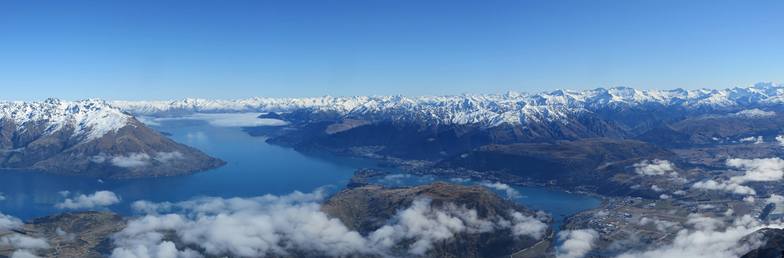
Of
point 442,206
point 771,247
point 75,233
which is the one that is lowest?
point 75,233

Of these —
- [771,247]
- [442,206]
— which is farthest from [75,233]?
[771,247]

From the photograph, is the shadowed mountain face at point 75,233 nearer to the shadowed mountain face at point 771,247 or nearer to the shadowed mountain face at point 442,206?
the shadowed mountain face at point 442,206

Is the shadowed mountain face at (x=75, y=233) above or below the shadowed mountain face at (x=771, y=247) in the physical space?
below

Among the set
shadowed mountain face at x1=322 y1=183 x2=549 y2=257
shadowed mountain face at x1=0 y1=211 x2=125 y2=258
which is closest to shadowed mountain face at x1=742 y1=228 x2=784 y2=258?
shadowed mountain face at x1=322 y1=183 x2=549 y2=257

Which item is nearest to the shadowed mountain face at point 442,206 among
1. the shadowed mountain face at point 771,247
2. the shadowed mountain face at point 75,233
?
the shadowed mountain face at point 75,233

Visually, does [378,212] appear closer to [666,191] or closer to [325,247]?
[325,247]

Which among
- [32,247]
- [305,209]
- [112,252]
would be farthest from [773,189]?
[32,247]

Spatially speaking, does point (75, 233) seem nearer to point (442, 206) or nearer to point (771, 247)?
point (442, 206)

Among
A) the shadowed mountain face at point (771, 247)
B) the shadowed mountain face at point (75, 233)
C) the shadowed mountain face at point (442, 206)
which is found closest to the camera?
the shadowed mountain face at point (771, 247)

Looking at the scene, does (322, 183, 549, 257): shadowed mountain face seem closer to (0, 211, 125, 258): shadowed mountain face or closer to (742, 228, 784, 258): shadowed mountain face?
(0, 211, 125, 258): shadowed mountain face
